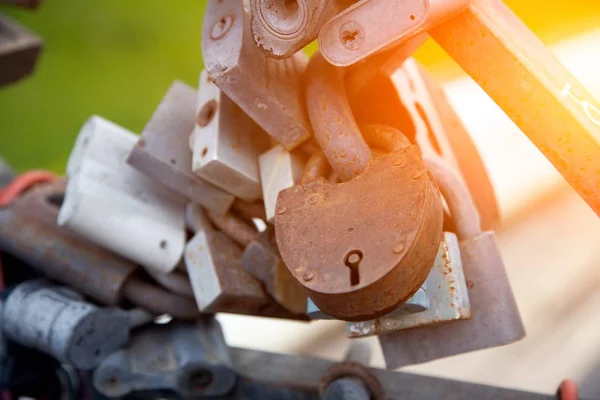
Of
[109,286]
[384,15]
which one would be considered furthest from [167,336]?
[384,15]

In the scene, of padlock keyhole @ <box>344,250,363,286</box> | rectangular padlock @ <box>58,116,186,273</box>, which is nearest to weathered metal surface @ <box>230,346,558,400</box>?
rectangular padlock @ <box>58,116,186,273</box>

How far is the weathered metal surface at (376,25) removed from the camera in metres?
0.43

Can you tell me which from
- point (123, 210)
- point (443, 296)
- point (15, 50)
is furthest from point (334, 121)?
point (15, 50)

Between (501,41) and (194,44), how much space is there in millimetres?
1204

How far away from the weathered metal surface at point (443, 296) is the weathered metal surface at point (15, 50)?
737 millimetres

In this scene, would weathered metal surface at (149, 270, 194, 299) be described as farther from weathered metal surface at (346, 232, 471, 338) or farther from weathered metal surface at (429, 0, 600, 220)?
weathered metal surface at (429, 0, 600, 220)

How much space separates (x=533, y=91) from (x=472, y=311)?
16 centimetres

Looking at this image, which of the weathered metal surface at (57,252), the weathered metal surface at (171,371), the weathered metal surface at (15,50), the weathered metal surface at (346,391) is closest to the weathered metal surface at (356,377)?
the weathered metal surface at (346,391)

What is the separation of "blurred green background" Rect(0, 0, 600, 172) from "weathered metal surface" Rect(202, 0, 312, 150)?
3.47ft

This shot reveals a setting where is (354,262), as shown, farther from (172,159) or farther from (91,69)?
(91,69)

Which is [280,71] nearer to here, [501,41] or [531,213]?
[501,41]

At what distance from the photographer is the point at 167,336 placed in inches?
27.6

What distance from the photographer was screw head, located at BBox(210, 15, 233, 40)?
20.4 inches

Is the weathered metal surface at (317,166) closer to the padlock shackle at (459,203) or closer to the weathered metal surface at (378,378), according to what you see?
the padlock shackle at (459,203)
